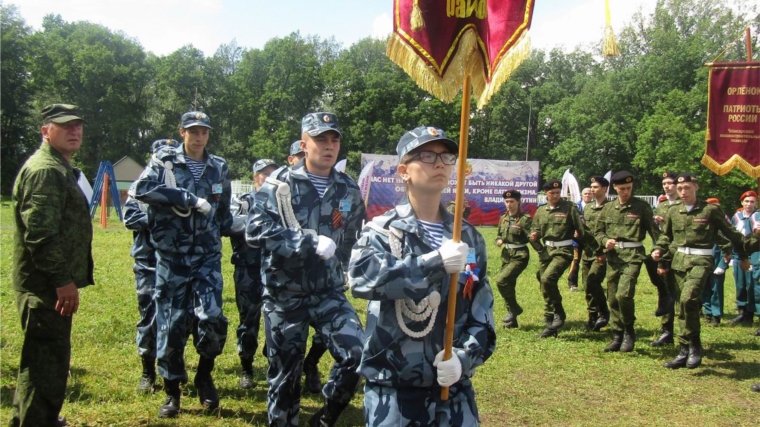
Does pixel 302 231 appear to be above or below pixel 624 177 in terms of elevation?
below

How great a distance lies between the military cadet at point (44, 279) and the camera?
12.9ft

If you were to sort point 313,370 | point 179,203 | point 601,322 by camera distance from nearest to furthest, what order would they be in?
point 179,203
point 313,370
point 601,322

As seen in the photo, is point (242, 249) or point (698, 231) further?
point (698, 231)

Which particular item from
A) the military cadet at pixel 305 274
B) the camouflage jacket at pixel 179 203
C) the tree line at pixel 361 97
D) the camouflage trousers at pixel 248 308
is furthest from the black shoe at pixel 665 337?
the tree line at pixel 361 97

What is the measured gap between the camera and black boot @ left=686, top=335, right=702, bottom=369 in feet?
Answer: 23.9

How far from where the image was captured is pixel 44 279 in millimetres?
4039

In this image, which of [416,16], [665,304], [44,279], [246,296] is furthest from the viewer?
[665,304]

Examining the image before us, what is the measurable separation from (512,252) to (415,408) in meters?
7.10

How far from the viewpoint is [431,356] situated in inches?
117

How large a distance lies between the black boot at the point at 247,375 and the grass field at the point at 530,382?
0.08 meters

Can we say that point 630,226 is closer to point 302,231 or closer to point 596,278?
point 596,278

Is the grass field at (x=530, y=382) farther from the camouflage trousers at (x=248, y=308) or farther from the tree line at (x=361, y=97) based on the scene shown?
the tree line at (x=361, y=97)

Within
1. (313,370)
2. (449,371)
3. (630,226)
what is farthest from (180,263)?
(630,226)

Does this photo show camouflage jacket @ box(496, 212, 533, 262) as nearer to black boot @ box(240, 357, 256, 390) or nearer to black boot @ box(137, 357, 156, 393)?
black boot @ box(240, 357, 256, 390)
